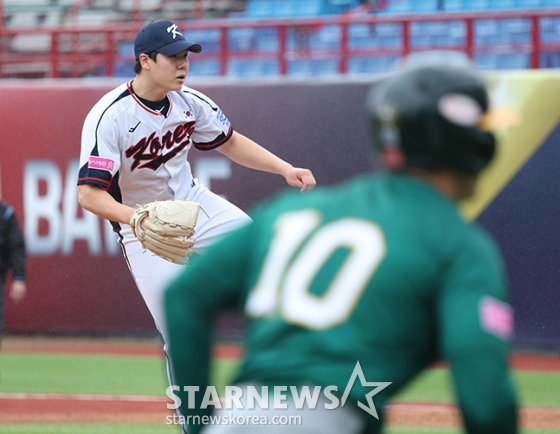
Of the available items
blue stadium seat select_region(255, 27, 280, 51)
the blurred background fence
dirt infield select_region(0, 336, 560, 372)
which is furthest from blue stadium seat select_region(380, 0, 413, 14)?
dirt infield select_region(0, 336, 560, 372)

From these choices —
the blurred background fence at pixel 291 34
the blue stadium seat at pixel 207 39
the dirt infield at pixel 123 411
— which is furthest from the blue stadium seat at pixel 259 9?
the dirt infield at pixel 123 411

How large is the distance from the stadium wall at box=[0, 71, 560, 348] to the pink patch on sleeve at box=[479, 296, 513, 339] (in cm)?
779

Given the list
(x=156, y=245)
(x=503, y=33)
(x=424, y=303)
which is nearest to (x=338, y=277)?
(x=424, y=303)

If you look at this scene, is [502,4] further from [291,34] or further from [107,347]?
[107,347]

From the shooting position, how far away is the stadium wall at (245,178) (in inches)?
383

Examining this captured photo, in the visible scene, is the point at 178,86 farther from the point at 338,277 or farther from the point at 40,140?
the point at 40,140

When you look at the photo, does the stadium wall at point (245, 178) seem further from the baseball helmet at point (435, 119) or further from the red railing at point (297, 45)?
the baseball helmet at point (435, 119)

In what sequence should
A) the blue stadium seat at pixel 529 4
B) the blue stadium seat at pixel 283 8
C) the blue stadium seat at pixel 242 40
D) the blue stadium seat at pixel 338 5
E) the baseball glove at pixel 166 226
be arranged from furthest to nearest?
the blue stadium seat at pixel 283 8
the blue stadium seat at pixel 338 5
the blue stadium seat at pixel 242 40
the blue stadium seat at pixel 529 4
the baseball glove at pixel 166 226

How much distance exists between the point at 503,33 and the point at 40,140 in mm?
5486

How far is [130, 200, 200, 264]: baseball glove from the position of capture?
5008 millimetres

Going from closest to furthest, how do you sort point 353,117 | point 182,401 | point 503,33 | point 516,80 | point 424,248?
point 424,248 → point 182,401 → point 516,80 → point 353,117 → point 503,33

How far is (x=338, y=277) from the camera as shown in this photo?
1976 mm

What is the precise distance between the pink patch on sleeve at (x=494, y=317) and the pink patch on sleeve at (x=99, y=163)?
3.66 metres

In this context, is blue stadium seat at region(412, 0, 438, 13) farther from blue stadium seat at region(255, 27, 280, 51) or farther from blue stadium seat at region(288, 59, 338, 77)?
blue stadium seat at region(255, 27, 280, 51)
